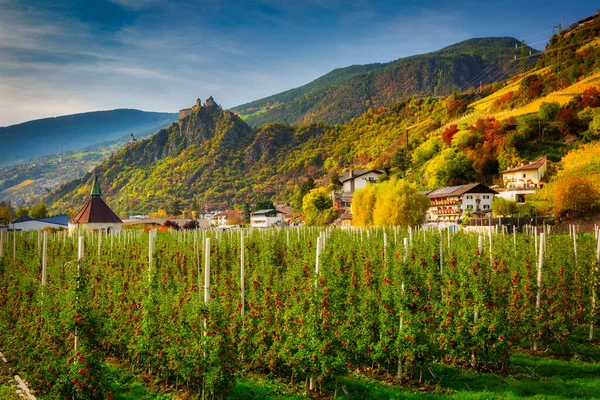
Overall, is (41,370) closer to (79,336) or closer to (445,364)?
(79,336)

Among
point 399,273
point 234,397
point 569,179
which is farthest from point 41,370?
point 569,179

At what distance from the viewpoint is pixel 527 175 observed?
5784cm

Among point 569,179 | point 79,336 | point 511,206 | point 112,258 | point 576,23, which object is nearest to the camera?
point 79,336

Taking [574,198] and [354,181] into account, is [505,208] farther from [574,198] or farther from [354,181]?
[354,181]

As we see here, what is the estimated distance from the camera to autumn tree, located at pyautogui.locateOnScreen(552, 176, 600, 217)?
44000mm

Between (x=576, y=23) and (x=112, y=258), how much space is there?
132 metres

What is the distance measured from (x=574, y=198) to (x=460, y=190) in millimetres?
15241

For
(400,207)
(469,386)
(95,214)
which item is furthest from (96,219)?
(469,386)

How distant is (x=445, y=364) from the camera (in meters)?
11.2

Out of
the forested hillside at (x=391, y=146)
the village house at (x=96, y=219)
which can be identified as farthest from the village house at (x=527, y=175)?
the village house at (x=96, y=219)

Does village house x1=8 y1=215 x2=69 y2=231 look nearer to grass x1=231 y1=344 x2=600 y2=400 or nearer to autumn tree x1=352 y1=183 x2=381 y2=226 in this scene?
autumn tree x1=352 y1=183 x2=381 y2=226

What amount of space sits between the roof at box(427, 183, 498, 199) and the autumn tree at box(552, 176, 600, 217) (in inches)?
483

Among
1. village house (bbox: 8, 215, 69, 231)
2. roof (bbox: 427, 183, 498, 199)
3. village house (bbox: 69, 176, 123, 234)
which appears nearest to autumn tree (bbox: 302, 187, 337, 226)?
roof (bbox: 427, 183, 498, 199)

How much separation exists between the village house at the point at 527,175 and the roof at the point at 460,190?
128 inches
